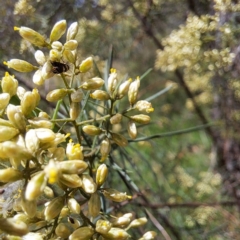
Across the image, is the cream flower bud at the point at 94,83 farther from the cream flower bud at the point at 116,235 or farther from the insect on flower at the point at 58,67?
the cream flower bud at the point at 116,235

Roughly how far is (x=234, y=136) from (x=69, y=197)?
1.22 meters

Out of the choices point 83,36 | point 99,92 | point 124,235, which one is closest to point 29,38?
point 99,92

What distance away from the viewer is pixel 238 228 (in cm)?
149

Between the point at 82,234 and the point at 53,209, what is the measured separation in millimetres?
63

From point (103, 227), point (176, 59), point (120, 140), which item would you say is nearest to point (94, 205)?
point (103, 227)

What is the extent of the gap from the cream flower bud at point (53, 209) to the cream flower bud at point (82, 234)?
0.04 m

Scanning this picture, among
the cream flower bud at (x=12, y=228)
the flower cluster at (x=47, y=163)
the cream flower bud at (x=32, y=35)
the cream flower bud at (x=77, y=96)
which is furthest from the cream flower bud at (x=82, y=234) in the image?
the cream flower bud at (x=32, y=35)

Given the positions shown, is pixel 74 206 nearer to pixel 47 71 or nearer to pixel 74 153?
pixel 74 153

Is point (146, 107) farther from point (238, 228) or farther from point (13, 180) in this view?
point (238, 228)

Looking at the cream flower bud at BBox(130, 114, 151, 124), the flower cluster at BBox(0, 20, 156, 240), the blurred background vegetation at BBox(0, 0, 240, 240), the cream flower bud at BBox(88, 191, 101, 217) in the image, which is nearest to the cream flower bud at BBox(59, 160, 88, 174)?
the flower cluster at BBox(0, 20, 156, 240)

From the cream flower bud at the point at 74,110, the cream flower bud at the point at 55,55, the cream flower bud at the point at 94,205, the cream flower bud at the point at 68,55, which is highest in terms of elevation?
the cream flower bud at the point at 55,55

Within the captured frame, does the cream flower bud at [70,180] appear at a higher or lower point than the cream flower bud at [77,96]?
lower

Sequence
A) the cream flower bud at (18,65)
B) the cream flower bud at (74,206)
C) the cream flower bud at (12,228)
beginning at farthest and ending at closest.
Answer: the cream flower bud at (18,65), the cream flower bud at (74,206), the cream flower bud at (12,228)

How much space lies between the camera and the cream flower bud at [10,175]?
1.72 ft
